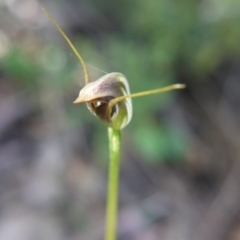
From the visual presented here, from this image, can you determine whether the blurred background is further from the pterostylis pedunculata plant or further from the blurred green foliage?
the pterostylis pedunculata plant

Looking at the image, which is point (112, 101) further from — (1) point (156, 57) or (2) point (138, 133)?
(1) point (156, 57)

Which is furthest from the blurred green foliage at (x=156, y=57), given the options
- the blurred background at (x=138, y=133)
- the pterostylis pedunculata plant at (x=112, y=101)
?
the pterostylis pedunculata plant at (x=112, y=101)

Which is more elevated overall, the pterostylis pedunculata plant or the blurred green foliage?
the blurred green foliage

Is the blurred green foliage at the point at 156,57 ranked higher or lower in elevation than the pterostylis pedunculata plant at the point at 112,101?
higher

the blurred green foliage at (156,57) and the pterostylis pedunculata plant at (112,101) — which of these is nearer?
the pterostylis pedunculata plant at (112,101)

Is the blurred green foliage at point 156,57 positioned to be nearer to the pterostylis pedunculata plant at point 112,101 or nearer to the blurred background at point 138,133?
the blurred background at point 138,133

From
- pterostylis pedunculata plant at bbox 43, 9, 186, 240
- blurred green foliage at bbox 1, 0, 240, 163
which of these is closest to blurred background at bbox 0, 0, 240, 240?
blurred green foliage at bbox 1, 0, 240, 163
